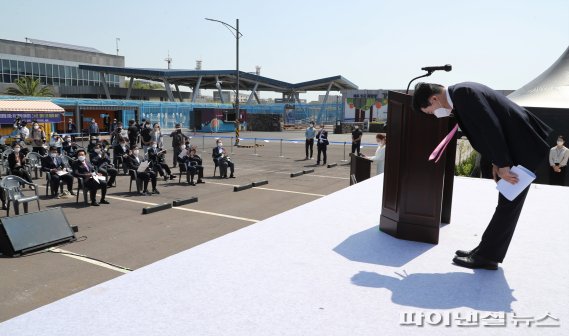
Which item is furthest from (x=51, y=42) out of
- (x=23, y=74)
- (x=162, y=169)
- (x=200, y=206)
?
(x=200, y=206)

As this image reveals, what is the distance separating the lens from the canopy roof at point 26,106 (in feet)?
69.8

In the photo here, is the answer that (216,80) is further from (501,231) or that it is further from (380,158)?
(501,231)

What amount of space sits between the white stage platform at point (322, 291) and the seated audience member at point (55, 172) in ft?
32.3

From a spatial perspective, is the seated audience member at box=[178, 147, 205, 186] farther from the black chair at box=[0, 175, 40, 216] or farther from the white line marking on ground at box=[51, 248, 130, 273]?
the white line marking on ground at box=[51, 248, 130, 273]

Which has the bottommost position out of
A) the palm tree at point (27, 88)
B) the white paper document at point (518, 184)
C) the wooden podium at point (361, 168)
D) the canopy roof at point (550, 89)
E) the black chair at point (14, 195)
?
the black chair at point (14, 195)

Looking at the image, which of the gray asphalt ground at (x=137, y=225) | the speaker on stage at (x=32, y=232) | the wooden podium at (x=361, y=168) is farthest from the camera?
the wooden podium at (x=361, y=168)

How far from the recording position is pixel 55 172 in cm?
1123

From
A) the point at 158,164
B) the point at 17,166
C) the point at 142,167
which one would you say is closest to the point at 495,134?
the point at 142,167

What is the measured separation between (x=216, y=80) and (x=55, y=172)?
4560 cm

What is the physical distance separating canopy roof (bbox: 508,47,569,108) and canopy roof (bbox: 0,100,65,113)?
23439 millimetres

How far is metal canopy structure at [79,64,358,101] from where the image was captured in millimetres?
50719

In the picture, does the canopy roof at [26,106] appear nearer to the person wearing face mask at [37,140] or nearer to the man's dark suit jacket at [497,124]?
the person wearing face mask at [37,140]

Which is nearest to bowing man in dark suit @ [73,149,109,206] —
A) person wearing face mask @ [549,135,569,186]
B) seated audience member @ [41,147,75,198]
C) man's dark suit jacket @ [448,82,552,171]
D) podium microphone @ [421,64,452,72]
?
seated audience member @ [41,147,75,198]

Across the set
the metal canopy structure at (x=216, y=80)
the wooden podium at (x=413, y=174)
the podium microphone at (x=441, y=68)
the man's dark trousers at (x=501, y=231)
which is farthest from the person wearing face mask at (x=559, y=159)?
the metal canopy structure at (x=216, y=80)
